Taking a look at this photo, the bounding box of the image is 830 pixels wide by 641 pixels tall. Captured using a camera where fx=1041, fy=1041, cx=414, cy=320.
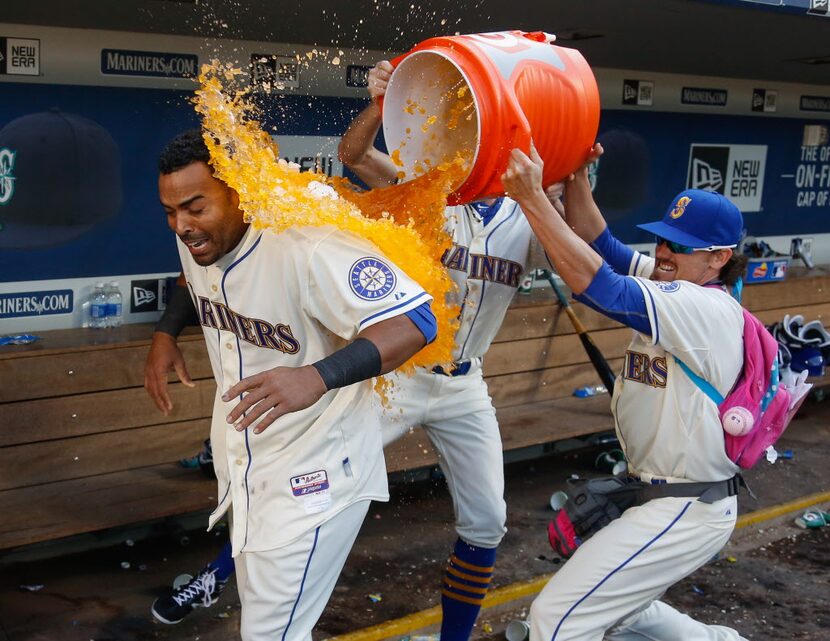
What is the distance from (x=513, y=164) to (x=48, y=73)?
2.62 meters

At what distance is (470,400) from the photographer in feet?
12.0

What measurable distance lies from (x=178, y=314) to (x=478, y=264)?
1042mm

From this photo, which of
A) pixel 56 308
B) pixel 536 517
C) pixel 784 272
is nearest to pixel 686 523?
pixel 536 517

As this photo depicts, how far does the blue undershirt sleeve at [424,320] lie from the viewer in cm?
238

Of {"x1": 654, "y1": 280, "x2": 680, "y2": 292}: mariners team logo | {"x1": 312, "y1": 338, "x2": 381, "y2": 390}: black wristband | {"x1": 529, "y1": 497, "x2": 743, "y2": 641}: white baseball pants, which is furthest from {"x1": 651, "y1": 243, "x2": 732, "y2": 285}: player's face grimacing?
{"x1": 312, "y1": 338, "x2": 381, "y2": 390}: black wristband

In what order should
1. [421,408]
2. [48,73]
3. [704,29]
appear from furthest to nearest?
[704,29] → [48,73] → [421,408]

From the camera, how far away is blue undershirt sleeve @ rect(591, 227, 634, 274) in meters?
3.39

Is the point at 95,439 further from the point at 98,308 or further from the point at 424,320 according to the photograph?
the point at 424,320

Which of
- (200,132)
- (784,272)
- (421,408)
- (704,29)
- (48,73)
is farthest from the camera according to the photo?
(784,272)

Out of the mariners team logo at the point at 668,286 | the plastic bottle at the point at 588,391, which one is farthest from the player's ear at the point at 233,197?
the plastic bottle at the point at 588,391

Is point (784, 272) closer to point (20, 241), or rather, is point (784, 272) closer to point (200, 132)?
point (20, 241)

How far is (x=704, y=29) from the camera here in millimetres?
5078

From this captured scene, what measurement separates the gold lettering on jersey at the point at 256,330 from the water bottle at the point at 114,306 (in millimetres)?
2154

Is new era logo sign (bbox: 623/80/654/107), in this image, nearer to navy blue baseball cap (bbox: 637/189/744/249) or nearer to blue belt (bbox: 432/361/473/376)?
blue belt (bbox: 432/361/473/376)
